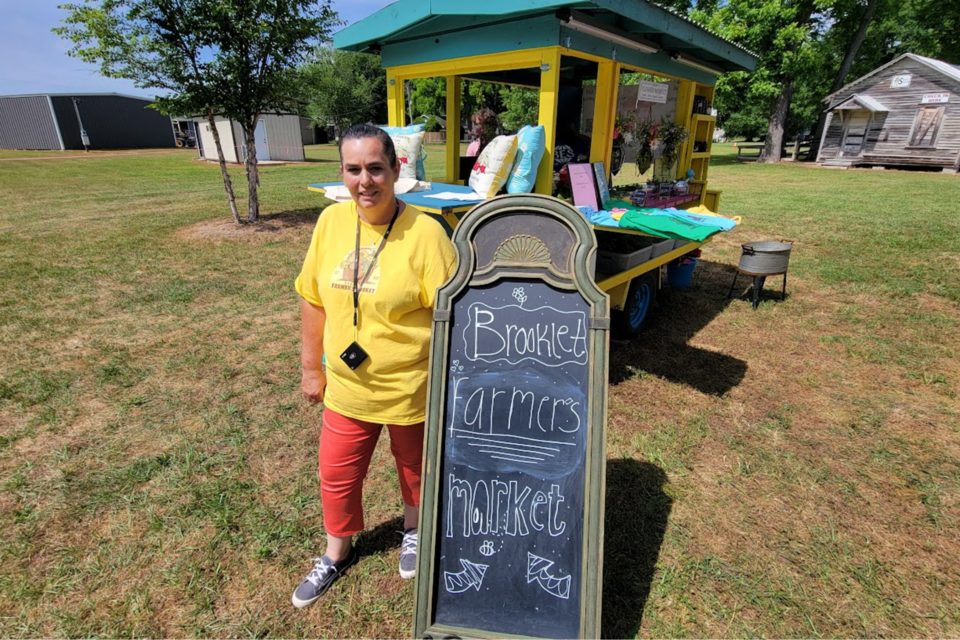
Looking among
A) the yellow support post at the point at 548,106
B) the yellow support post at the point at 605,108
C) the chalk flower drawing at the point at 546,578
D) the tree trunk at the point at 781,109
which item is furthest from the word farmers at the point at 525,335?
the tree trunk at the point at 781,109

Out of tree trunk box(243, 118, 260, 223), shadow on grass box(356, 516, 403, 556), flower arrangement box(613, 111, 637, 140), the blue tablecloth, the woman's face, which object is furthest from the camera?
tree trunk box(243, 118, 260, 223)

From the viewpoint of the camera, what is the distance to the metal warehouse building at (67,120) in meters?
31.9

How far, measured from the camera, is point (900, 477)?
319cm

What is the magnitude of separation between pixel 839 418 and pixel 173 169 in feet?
80.5

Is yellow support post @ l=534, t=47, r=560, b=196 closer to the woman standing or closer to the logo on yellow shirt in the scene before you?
the woman standing

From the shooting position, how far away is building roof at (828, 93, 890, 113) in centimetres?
2139

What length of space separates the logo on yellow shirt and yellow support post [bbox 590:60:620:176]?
356cm

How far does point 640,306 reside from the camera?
5348 mm

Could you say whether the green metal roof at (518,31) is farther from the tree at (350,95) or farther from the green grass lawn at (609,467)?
the tree at (350,95)

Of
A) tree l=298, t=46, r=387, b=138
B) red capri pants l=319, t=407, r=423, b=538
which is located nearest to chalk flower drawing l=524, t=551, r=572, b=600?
red capri pants l=319, t=407, r=423, b=538

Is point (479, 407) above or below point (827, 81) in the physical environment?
below

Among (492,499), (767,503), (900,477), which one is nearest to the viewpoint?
(492,499)

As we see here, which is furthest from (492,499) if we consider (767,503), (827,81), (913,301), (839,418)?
(827,81)

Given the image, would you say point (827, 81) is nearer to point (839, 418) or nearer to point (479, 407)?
point (839, 418)
